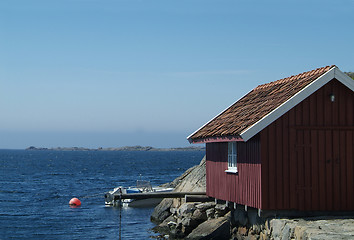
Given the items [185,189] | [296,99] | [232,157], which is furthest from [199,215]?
[296,99]

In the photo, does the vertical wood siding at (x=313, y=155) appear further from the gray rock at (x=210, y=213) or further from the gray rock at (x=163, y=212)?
the gray rock at (x=163, y=212)

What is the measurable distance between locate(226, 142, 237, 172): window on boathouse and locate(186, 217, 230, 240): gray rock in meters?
2.43

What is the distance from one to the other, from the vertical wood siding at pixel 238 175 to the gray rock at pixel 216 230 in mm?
971

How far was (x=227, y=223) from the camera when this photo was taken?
2069 centimetres

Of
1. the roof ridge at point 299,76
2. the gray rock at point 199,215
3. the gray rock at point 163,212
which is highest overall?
the roof ridge at point 299,76

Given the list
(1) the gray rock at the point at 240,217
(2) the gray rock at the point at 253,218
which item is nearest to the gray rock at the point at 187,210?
(1) the gray rock at the point at 240,217

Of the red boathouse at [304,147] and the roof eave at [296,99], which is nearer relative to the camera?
the roof eave at [296,99]

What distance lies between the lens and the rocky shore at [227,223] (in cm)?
1454

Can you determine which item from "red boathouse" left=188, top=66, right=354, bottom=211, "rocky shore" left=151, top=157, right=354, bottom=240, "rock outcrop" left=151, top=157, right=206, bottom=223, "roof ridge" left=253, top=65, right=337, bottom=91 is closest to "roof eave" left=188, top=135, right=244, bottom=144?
"red boathouse" left=188, top=66, right=354, bottom=211

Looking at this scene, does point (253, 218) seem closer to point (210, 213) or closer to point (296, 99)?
point (210, 213)

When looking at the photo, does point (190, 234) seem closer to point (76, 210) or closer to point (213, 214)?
point (213, 214)

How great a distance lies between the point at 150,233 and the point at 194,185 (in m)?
3.34

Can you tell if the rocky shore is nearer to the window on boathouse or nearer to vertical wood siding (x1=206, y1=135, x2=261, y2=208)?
vertical wood siding (x1=206, y1=135, x2=261, y2=208)

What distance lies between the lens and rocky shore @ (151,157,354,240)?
14.5 metres
